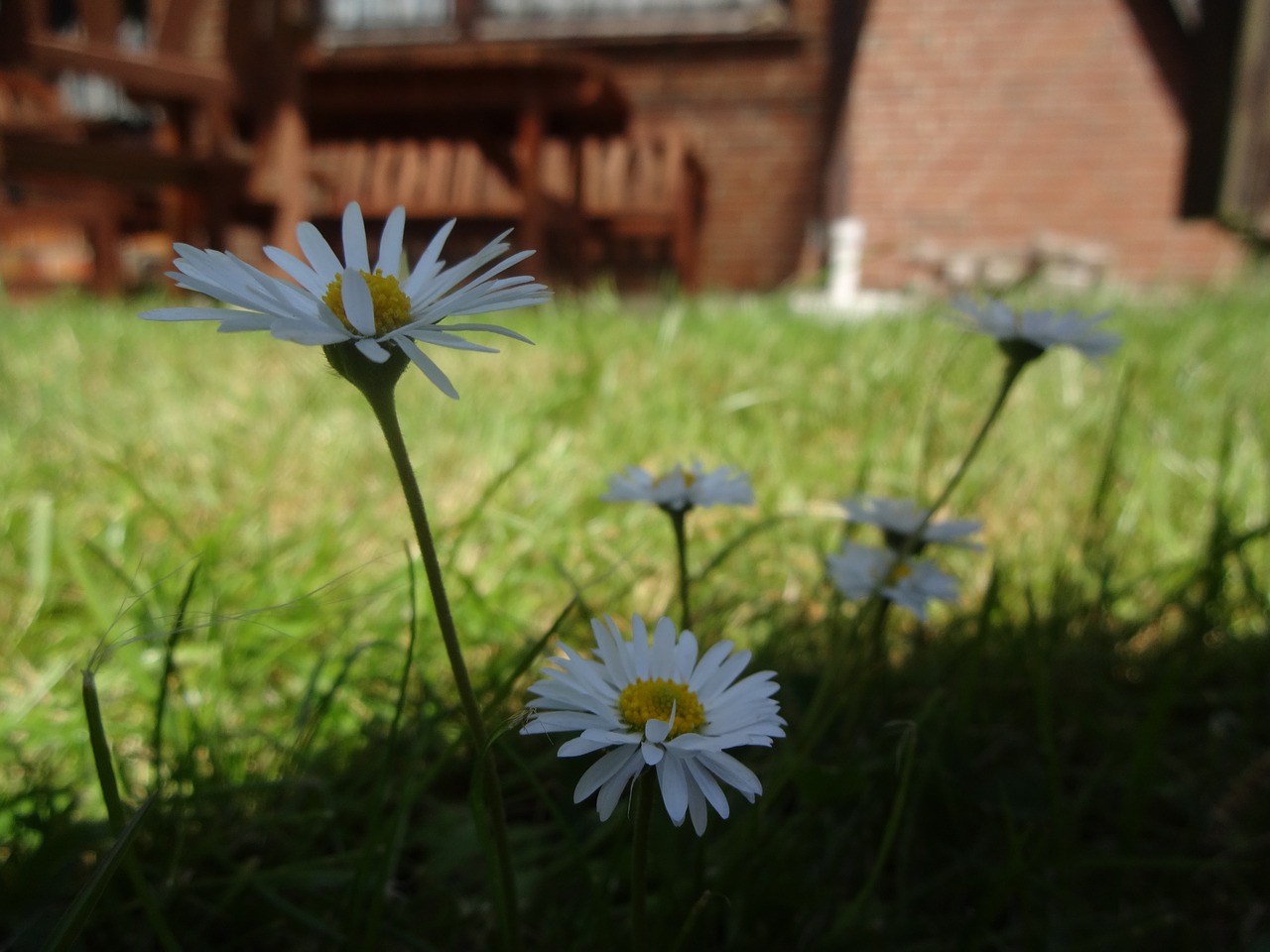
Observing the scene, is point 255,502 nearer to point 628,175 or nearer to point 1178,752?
point 1178,752

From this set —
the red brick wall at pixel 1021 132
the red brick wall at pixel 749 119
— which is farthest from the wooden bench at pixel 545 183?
the red brick wall at pixel 1021 132

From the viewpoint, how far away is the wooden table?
15.5 ft

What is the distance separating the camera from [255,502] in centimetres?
145

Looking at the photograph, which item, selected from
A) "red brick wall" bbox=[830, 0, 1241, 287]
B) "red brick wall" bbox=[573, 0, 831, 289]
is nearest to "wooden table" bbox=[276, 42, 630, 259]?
"red brick wall" bbox=[573, 0, 831, 289]

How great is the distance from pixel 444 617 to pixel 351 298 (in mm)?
164

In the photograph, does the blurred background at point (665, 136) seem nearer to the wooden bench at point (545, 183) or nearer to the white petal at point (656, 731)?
the wooden bench at point (545, 183)

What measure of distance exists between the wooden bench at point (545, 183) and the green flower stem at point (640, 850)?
4.57 meters

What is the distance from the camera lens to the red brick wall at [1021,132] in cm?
602

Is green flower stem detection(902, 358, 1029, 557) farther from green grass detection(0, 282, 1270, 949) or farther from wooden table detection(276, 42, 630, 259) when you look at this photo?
wooden table detection(276, 42, 630, 259)

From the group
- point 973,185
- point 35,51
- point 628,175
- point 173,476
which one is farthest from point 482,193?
point 173,476

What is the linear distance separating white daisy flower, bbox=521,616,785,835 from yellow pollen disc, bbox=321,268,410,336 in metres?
0.19

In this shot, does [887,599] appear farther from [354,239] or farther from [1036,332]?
[354,239]

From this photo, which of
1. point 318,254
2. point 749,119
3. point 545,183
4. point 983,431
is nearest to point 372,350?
point 318,254

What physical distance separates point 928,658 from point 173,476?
45.7 inches
